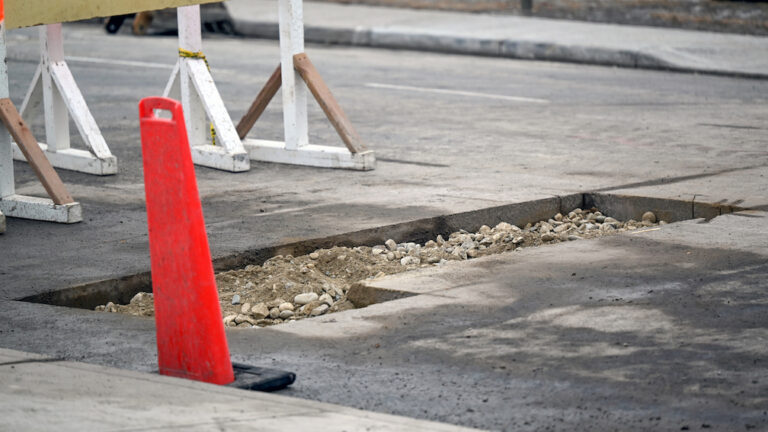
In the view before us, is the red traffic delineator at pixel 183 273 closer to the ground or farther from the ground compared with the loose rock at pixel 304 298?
farther from the ground

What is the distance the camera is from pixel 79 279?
19.5 ft

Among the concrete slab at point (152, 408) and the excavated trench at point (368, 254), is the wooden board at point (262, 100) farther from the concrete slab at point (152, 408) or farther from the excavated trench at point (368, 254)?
the concrete slab at point (152, 408)

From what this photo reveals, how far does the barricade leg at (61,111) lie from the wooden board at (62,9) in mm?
857

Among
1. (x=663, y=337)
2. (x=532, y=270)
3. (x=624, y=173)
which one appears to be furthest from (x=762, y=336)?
(x=624, y=173)

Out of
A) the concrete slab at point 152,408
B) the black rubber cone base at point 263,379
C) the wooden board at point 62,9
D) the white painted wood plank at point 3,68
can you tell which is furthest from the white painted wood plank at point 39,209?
the black rubber cone base at point 263,379

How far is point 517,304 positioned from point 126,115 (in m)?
6.54

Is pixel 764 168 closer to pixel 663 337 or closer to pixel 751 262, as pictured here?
pixel 751 262

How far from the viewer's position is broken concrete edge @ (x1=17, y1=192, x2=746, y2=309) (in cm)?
580

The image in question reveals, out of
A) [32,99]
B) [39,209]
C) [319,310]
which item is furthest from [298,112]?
[319,310]

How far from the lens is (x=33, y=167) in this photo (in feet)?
23.4

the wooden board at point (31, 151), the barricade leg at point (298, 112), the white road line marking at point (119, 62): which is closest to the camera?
the wooden board at point (31, 151)

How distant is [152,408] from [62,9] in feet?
13.3

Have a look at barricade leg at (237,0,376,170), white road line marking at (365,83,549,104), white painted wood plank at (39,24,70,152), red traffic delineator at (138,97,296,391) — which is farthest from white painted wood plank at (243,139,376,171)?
red traffic delineator at (138,97,296,391)

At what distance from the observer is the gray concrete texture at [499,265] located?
428 centimetres
